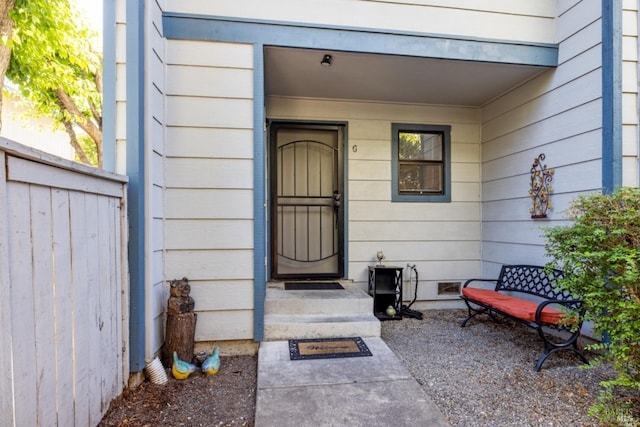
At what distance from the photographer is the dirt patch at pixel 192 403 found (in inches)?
66.3

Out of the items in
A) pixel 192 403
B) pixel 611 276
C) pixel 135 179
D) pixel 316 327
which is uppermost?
pixel 135 179

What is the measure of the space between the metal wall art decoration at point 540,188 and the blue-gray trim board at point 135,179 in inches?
134

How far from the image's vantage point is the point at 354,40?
105 inches

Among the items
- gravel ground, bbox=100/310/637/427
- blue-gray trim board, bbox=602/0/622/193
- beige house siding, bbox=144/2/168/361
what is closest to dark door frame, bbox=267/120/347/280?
gravel ground, bbox=100/310/637/427

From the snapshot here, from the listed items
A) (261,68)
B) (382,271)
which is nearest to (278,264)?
(382,271)

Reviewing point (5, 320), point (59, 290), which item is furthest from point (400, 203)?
point (5, 320)

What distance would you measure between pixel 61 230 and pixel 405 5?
2986mm

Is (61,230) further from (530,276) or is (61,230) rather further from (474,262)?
(474,262)

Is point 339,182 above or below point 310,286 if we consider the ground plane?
above

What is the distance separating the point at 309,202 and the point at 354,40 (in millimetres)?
1858

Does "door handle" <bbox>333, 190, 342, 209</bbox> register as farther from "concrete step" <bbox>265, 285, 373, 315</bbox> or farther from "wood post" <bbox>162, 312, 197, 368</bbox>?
"wood post" <bbox>162, 312, 197, 368</bbox>

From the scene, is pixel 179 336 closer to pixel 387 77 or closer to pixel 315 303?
pixel 315 303

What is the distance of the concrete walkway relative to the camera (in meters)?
1.65

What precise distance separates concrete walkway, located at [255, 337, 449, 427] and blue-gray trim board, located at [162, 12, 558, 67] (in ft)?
8.11
